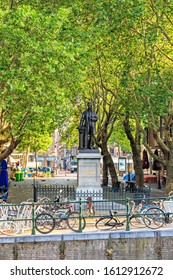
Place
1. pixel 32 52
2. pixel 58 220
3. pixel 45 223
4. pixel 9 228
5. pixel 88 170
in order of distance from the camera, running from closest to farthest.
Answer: pixel 9 228
pixel 45 223
pixel 58 220
pixel 32 52
pixel 88 170

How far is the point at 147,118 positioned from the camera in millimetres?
25922

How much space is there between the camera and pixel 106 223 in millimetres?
15977

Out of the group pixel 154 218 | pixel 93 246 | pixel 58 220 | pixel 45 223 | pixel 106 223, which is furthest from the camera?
pixel 154 218

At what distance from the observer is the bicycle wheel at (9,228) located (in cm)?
1532

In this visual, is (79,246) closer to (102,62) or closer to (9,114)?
(9,114)

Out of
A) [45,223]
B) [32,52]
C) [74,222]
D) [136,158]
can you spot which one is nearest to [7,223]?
[45,223]

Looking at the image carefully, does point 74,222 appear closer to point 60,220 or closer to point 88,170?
point 60,220

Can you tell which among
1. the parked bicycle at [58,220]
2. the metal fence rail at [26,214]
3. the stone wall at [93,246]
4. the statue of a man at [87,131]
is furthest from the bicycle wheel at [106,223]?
the statue of a man at [87,131]

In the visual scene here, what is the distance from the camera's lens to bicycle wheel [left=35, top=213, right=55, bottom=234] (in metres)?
15.5

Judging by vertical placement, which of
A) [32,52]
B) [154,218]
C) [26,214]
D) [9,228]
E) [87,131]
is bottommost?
[9,228]

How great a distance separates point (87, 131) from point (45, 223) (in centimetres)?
852

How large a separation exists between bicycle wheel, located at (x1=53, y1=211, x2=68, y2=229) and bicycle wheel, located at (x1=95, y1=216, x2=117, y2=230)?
1057mm

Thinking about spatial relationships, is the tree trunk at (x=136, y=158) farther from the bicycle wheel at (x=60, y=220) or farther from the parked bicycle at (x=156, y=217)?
the bicycle wheel at (x=60, y=220)

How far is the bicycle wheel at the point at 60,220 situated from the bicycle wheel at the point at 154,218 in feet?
8.59
